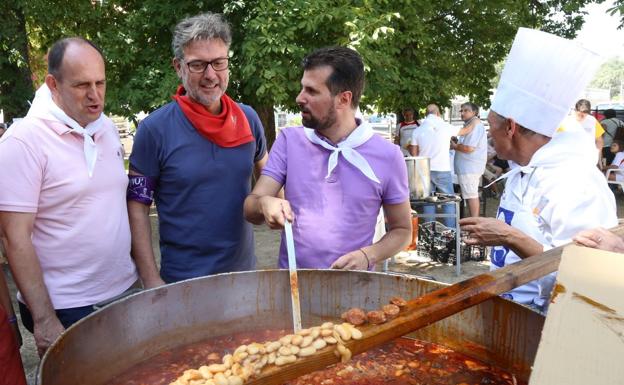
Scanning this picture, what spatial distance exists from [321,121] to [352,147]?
16 centimetres

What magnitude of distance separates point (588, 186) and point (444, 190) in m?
6.06

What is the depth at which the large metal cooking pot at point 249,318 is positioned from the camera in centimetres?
143

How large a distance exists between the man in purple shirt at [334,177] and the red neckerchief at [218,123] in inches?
8.8

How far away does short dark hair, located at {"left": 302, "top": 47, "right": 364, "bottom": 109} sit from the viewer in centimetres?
203

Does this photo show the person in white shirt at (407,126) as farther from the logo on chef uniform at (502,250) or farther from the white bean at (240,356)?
the white bean at (240,356)

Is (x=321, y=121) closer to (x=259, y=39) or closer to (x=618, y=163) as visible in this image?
(x=259, y=39)

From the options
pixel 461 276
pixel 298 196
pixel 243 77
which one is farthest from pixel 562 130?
pixel 243 77

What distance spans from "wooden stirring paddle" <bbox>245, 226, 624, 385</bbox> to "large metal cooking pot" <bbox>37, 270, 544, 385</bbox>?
182 millimetres

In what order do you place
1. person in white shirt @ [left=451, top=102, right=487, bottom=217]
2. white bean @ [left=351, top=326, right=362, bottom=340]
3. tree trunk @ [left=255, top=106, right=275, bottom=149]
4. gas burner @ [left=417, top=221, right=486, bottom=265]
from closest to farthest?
white bean @ [left=351, top=326, right=362, bottom=340]
gas burner @ [left=417, top=221, right=486, bottom=265]
person in white shirt @ [left=451, top=102, right=487, bottom=217]
tree trunk @ [left=255, top=106, right=275, bottom=149]

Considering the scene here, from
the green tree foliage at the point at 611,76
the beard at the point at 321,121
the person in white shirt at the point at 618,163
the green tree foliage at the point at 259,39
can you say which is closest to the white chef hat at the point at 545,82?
the beard at the point at 321,121

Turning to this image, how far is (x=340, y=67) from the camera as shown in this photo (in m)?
2.04

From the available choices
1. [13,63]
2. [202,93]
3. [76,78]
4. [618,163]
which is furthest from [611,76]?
[76,78]

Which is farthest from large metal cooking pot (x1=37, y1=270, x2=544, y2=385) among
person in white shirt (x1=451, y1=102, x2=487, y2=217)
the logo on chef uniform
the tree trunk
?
the tree trunk

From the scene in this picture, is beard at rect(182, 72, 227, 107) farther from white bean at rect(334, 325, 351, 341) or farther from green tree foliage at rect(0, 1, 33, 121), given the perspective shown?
green tree foliage at rect(0, 1, 33, 121)
